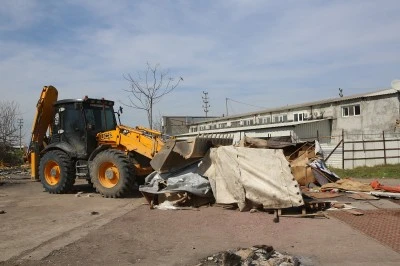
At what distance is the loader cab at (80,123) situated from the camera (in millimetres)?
14203

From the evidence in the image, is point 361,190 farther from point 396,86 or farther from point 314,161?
point 396,86

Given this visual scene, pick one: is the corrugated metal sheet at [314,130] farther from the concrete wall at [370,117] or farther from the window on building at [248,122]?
the window on building at [248,122]

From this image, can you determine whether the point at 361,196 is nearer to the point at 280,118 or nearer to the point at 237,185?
the point at 237,185

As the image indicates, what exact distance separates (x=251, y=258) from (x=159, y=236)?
96.3 inches

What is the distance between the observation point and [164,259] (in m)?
6.52

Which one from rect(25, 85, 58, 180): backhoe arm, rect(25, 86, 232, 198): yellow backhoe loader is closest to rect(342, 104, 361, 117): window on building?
rect(25, 86, 232, 198): yellow backhoe loader

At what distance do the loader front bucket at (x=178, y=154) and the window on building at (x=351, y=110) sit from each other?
2381 cm

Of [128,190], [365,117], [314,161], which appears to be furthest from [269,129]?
[128,190]

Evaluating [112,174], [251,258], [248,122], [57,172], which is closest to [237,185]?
[112,174]

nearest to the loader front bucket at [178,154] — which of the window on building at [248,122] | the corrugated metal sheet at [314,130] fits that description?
the corrugated metal sheet at [314,130]

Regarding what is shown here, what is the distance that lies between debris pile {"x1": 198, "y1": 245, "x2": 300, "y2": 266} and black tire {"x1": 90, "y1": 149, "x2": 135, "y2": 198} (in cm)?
650

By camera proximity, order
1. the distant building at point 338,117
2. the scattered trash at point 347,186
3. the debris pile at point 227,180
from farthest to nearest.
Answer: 1. the distant building at point 338,117
2. the scattered trash at point 347,186
3. the debris pile at point 227,180

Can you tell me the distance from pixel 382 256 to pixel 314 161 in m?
8.82

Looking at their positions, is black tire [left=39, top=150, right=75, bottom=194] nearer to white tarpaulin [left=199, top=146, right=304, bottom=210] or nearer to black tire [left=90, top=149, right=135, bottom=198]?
black tire [left=90, top=149, right=135, bottom=198]
